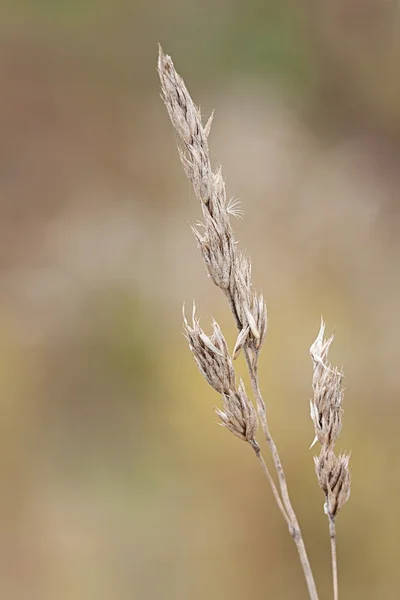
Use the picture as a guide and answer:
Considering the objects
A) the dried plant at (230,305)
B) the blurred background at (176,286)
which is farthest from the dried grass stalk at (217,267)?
the blurred background at (176,286)

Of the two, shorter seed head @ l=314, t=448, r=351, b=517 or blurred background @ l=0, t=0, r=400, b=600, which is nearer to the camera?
shorter seed head @ l=314, t=448, r=351, b=517

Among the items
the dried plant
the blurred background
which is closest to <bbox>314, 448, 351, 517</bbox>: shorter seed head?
the dried plant

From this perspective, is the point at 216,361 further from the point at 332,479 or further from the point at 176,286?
the point at 176,286

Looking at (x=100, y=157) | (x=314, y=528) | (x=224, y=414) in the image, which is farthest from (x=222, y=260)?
(x=100, y=157)

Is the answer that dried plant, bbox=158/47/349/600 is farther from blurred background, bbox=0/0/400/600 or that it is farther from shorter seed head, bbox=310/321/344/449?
blurred background, bbox=0/0/400/600

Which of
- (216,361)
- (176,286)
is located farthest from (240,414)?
(176,286)

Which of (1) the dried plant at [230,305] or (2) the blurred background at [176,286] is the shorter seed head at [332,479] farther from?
(2) the blurred background at [176,286]
